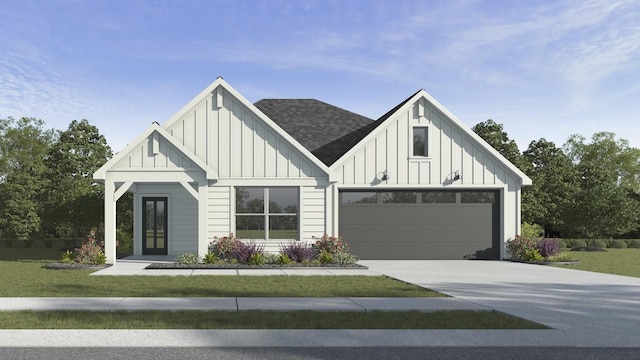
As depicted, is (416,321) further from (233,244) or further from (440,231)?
(440,231)

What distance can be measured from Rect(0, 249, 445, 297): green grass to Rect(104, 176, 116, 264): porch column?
2379 millimetres

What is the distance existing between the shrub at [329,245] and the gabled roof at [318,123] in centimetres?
393

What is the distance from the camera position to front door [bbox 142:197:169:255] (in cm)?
2291

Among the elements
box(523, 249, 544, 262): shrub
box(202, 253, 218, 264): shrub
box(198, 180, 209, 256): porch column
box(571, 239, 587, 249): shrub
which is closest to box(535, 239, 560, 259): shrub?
box(523, 249, 544, 262): shrub

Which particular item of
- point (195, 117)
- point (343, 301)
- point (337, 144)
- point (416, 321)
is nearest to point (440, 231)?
point (337, 144)

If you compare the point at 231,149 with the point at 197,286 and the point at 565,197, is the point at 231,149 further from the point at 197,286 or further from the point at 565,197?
the point at 565,197

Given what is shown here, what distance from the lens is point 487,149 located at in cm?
2216

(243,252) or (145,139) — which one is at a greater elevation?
(145,139)

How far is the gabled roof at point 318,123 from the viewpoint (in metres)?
24.5

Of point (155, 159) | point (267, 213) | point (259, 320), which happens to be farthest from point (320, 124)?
point (259, 320)

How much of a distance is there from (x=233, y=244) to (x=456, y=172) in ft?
30.2

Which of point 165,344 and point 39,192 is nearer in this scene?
point 165,344

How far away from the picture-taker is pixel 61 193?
29000mm

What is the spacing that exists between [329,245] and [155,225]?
7.73 m
